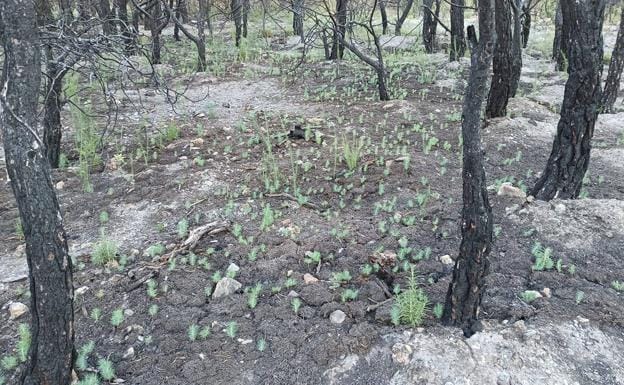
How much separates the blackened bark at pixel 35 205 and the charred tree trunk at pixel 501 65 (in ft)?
18.7

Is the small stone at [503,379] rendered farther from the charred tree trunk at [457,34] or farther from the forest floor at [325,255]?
the charred tree trunk at [457,34]

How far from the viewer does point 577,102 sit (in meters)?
4.23

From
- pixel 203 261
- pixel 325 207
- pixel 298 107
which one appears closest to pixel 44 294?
pixel 203 261

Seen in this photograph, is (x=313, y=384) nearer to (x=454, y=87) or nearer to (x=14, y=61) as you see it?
(x=14, y=61)

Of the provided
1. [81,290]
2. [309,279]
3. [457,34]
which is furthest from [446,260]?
[457,34]

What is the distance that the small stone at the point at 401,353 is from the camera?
2941 millimetres

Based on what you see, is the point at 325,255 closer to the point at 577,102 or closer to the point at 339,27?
the point at 577,102

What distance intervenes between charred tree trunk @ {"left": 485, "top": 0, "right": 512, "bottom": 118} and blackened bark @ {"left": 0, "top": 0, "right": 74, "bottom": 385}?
5.70 m

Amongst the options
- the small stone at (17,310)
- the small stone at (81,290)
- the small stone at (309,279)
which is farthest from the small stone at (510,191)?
the small stone at (17,310)

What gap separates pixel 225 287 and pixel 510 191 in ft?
8.44

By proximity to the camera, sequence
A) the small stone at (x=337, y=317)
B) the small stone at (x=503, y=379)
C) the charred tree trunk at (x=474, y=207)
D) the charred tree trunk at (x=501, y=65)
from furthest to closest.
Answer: the charred tree trunk at (x=501, y=65) → the small stone at (x=337, y=317) → the small stone at (x=503, y=379) → the charred tree trunk at (x=474, y=207)

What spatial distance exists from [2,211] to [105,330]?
7.65 ft

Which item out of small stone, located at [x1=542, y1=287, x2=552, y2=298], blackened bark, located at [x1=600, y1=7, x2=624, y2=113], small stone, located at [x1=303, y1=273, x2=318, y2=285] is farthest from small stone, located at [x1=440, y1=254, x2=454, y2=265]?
blackened bark, located at [x1=600, y1=7, x2=624, y2=113]

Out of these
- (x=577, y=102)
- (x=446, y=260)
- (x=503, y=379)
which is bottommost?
(x=503, y=379)
